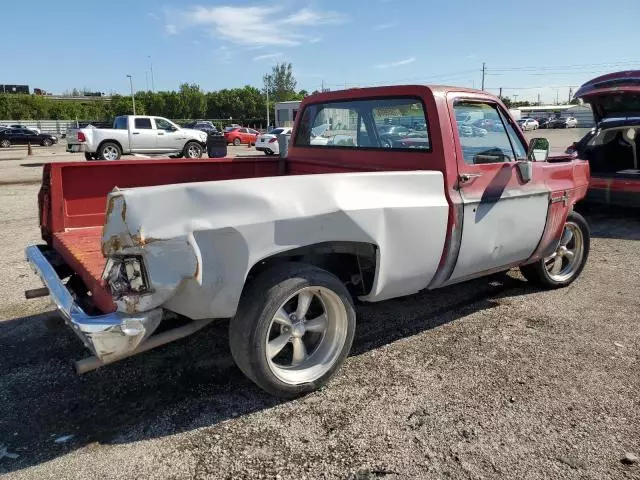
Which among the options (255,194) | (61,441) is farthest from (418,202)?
(61,441)

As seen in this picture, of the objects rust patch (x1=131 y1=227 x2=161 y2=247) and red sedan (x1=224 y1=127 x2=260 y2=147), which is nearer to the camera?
rust patch (x1=131 y1=227 x2=161 y2=247)

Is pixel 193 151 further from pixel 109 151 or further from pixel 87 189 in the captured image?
pixel 87 189

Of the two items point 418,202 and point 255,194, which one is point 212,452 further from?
point 418,202

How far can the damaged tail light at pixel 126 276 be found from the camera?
246 centimetres

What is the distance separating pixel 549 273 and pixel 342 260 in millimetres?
2604

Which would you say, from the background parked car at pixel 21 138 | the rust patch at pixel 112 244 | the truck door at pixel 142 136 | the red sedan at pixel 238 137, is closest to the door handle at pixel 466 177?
the rust patch at pixel 112 244

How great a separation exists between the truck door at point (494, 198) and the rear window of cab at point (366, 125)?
0.90 feet

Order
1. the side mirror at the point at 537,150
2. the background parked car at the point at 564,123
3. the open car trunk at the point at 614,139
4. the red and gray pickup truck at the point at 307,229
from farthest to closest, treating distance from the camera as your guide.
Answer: the background parked car at the point at 564,123 < the open car trunk at the point at 614,139 < the side mirror at the point at 537,150 < the red and gray pickup truck at the point at 307,229

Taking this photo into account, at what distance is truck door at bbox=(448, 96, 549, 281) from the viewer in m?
3.65

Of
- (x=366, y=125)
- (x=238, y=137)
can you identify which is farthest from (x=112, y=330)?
(x=238, y=137)

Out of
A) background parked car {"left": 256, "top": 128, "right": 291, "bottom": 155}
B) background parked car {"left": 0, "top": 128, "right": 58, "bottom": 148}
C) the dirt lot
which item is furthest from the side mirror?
background parked car {"left": 0, "top": 128, "right": 58, "bottom": 148}

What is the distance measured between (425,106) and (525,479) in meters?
2.44

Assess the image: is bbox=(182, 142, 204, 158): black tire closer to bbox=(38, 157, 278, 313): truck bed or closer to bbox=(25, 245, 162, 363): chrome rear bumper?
bbox=(38, 157, 278, 313): truck bed

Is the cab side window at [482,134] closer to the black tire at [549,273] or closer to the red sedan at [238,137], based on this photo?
the black tire at [549,273]
